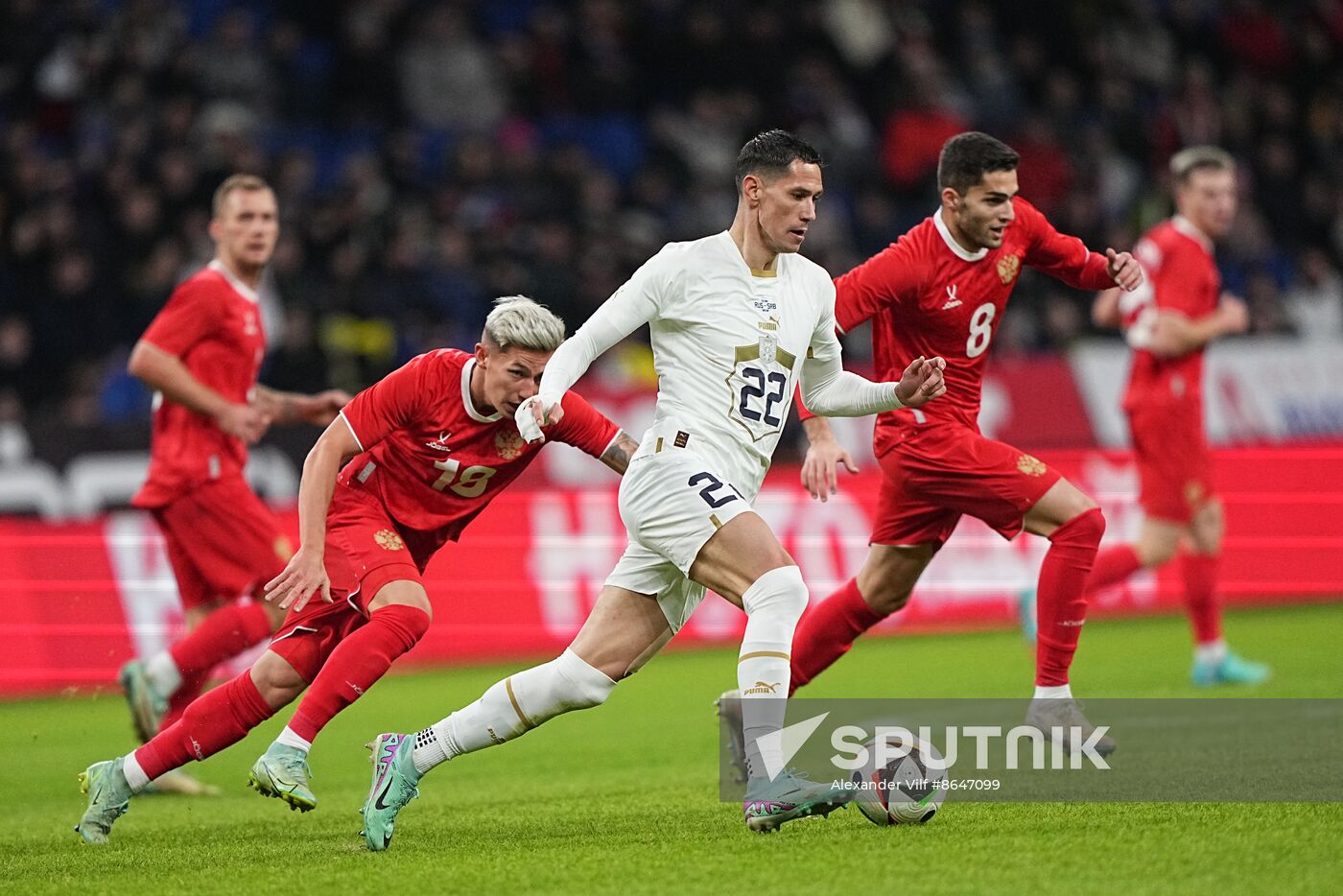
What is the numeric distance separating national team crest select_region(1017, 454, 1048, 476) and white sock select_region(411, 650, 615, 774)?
210cm

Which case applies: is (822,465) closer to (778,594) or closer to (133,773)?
(778,594)

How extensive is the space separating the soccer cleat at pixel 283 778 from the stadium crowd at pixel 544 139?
309 inches

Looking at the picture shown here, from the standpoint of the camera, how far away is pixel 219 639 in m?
7.93

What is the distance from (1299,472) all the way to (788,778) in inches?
352

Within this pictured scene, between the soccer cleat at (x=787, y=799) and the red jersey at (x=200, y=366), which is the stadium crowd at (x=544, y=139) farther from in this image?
the soccer cleat at (x=787, y=799)

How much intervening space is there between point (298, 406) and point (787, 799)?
138 inches

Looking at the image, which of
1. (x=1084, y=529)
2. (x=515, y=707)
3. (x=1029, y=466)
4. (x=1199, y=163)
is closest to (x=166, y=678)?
(x=515, y=707)

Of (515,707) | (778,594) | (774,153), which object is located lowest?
(515,707)

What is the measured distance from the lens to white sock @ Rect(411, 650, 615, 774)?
20.1ft

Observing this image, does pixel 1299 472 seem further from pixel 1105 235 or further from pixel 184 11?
pixel 184 11

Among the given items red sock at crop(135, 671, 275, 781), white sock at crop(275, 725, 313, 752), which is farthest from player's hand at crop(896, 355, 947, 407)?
red sock at crop(135, 671, 275, 781)

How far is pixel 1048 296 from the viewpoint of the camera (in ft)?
60.2

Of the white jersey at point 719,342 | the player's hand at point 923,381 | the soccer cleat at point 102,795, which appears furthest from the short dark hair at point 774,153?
the soccer cleat at point 102,795

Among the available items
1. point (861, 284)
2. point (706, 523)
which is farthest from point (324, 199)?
point (706, 523)
